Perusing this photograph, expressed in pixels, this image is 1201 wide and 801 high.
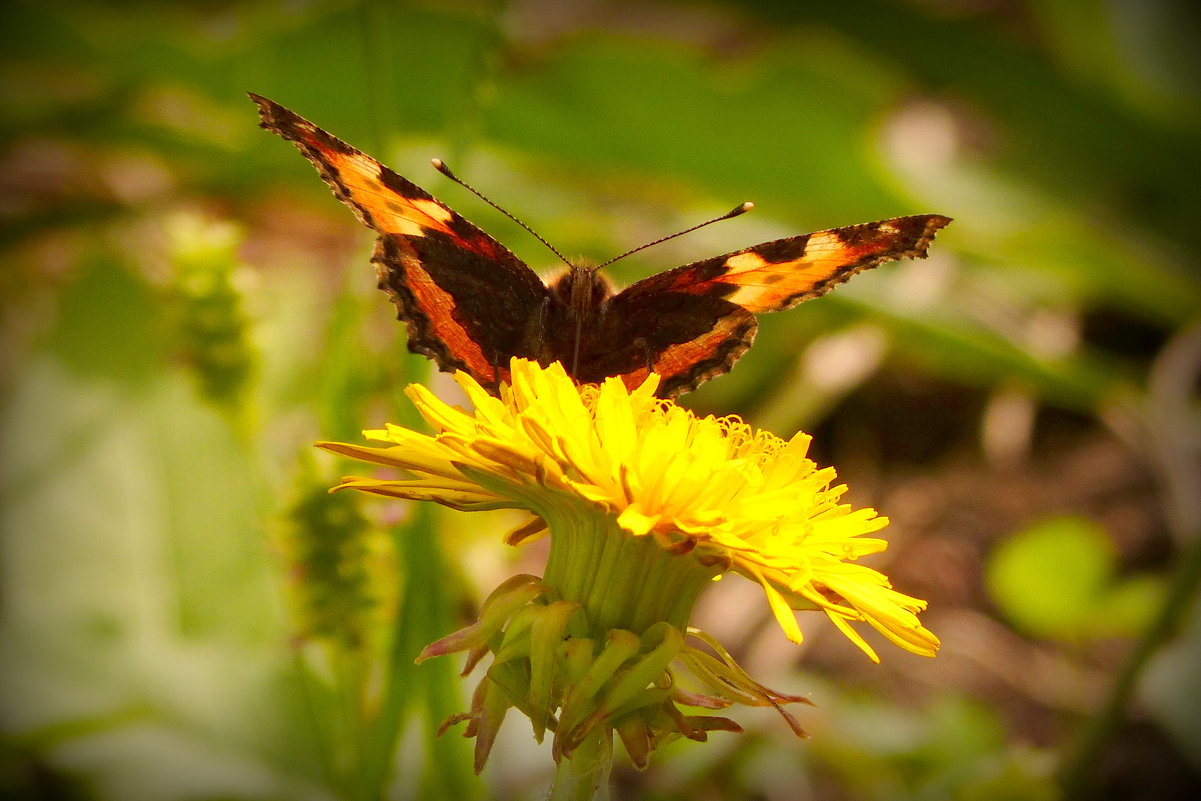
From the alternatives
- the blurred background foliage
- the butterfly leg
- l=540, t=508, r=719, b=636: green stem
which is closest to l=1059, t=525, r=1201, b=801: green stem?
the blurred background foliage

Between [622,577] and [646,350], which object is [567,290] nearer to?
[646,350]

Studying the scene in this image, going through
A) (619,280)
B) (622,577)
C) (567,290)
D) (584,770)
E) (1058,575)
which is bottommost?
(1058,575)

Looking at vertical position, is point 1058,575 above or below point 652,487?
below

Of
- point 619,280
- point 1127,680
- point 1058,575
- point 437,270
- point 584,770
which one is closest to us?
point 584,770

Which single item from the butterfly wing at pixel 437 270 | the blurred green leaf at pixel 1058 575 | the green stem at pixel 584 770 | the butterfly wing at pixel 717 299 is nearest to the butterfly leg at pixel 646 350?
the butterfly wing at pixel 717 299

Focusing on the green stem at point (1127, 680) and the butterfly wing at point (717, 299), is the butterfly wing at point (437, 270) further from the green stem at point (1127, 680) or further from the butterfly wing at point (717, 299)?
the green stem at point (1127, 680)

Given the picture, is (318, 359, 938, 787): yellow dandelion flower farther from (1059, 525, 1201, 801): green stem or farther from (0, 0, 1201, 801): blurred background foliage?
(1059, 525, 1201, 801): green stem

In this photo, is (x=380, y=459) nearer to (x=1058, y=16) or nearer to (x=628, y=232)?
(x=628, y=232)

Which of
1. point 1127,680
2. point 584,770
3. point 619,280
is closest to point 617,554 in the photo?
point 584,770
